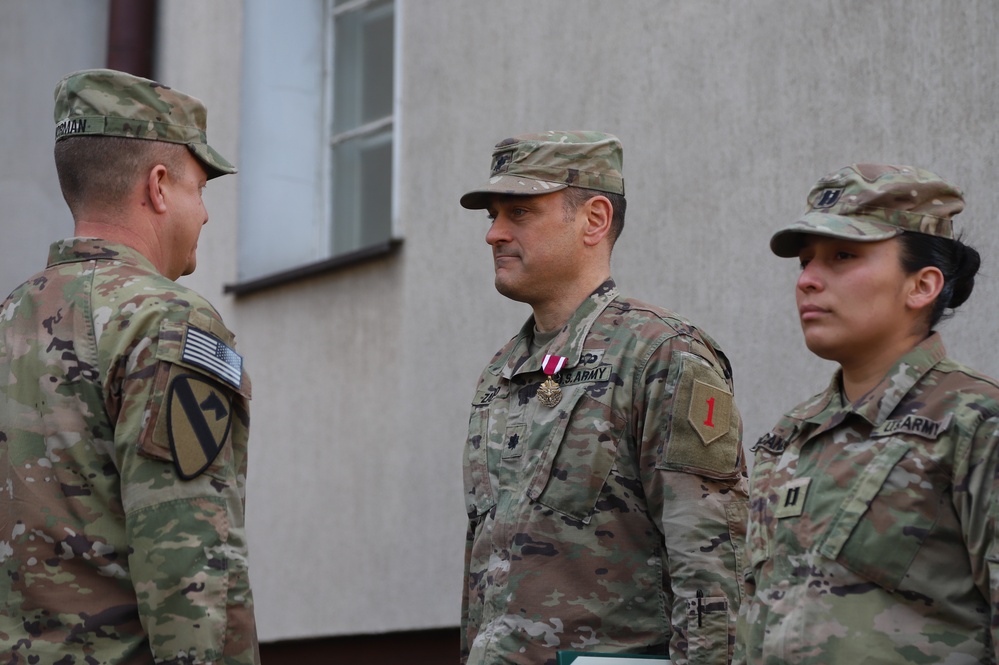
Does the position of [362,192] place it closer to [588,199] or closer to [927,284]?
[588,199]

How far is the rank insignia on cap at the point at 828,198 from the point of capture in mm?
3105

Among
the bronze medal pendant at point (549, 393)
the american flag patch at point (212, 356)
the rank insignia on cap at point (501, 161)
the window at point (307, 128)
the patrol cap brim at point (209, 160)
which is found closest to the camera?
the american flag patch at point (212, 356)

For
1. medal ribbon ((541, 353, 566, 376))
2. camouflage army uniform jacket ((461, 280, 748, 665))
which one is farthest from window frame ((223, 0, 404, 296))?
camouflage army uniform jacket ((461, 280, 748, 665))

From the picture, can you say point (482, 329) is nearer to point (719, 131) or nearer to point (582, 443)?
point (719, 131)

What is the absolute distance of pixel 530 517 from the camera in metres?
3.62

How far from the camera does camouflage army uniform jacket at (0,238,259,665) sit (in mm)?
2908

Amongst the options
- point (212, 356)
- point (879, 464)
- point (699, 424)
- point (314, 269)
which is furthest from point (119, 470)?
point (314, 269)

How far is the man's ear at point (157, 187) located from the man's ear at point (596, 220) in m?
1.17

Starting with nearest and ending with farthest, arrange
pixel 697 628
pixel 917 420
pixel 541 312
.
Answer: pixel 917 420
pixel 697 628
pixel 541 312

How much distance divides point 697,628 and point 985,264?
5.91ft

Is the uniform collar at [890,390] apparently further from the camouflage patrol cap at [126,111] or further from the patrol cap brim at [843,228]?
the camouflage patrol cap at [126,111]

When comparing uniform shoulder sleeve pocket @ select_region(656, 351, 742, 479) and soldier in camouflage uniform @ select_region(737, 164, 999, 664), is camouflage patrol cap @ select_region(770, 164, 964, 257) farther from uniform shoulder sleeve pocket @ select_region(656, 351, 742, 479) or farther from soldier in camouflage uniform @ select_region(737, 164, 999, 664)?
uniform shoulder sleeve pocket @ select_region(656, 351, 742, 479)

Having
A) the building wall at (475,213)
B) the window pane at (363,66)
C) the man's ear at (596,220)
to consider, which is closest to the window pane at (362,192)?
the window pane at (363,66)

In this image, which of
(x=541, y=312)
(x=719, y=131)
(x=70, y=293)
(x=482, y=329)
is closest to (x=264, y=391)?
(x=482, y=329)
